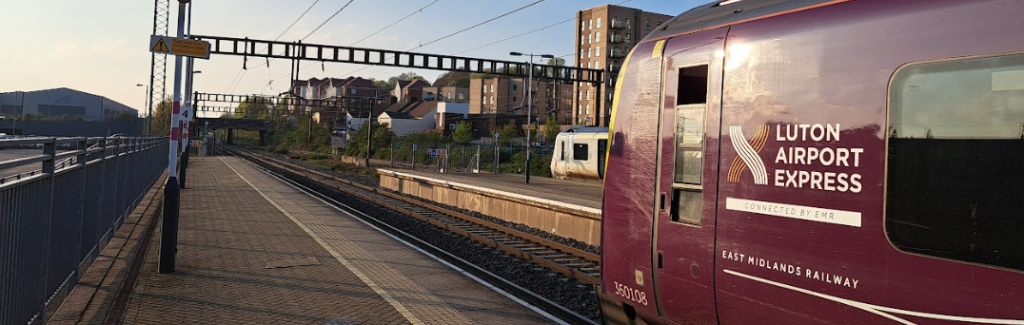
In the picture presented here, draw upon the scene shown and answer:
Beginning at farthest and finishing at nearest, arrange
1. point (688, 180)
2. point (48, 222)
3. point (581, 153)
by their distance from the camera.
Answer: point (581, 153), point (48, 222), point (688, 180)

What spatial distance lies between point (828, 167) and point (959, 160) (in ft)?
2.34

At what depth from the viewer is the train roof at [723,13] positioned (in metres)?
5.11

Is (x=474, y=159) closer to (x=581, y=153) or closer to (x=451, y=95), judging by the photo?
(x=581, y=153)

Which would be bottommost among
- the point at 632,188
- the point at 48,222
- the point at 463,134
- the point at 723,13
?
the point at 48,222

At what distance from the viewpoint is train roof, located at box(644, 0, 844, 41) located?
5105 millimetres

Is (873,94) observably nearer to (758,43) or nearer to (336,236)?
(758,43)

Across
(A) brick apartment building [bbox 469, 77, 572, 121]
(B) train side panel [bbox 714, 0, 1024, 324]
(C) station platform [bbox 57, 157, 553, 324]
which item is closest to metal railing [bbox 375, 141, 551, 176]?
(C) station platform [bbox 57, 157, 553, 324]

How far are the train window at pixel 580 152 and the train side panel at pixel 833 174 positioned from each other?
2568 cm

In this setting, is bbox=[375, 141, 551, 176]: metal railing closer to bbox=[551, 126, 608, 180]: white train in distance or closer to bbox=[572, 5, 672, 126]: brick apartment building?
bbox=[551, 126, 608, 180]: white train in distance

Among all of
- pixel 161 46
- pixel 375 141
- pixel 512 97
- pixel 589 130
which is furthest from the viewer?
pixel 512 97

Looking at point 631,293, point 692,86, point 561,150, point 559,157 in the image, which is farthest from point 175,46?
point 559,157

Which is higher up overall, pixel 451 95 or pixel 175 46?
pixel 451 95

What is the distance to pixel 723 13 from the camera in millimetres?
5758

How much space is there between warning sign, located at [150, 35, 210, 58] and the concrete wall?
805 centimetres
